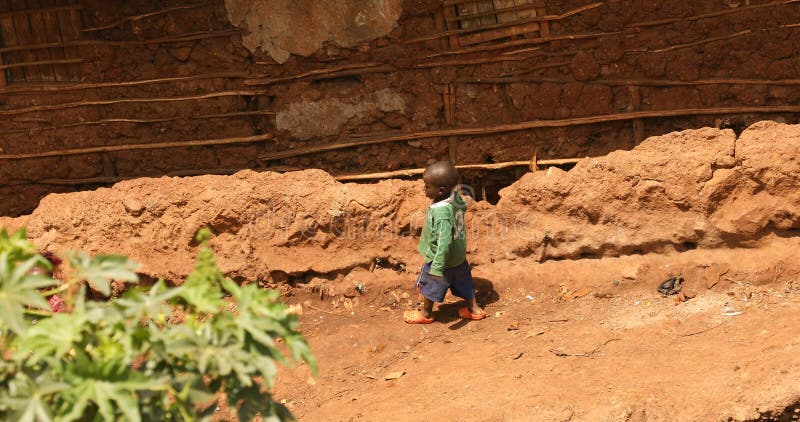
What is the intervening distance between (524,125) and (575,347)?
2814 mm

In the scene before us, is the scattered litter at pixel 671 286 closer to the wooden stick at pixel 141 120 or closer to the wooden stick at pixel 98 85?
the wooden stick at pixel 141 120

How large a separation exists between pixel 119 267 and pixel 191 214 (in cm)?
362

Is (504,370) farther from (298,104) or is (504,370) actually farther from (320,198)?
(298,104)

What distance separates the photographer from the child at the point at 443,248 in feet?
17.4

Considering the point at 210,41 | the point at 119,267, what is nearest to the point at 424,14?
the point at 210,41

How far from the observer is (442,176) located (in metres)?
5.32

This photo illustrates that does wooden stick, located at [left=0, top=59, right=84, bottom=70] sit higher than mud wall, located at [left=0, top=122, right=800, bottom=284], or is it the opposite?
wooden stick, located at [left=0, top=59, right=84, bottom=70]

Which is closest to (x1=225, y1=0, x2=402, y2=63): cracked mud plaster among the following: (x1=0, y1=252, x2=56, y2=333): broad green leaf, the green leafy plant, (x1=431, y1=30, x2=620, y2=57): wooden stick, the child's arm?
(x1=431, y1=30, x2=620, y2=57): wooden stick

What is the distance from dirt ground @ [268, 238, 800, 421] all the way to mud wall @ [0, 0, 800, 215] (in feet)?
A: 6.52

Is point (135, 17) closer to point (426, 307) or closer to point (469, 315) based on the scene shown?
point (426, 307)

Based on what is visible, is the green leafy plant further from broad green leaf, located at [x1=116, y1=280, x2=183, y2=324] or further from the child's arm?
the child's arm

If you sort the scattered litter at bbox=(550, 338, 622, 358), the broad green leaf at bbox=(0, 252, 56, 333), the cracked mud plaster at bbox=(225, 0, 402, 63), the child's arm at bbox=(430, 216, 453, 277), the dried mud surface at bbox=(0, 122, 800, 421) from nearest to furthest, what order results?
the broad green leaf at bbox=(0, 252, 56, 333), the dried mud surface at bbox=(0, 122, 800, 421), the scattered litter at bbox=(550, 338, 622, 358), the child's arm at bbox=(430, 216, 453, 277), the cracked mud plaster at bbox=(225, 0, 402, 63)

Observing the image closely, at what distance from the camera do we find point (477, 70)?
753cm

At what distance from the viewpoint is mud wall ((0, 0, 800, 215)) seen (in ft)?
22.7
